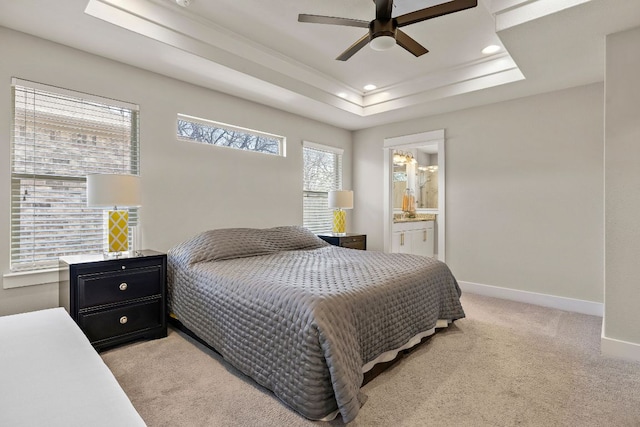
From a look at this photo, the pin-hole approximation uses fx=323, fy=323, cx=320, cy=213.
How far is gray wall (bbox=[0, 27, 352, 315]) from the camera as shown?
8.23 ft

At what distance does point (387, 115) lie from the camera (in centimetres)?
460

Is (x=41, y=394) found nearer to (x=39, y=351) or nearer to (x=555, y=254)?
(x=39, y=351)

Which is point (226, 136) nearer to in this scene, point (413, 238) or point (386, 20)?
point (386, 20)

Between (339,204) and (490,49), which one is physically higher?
(490,49)

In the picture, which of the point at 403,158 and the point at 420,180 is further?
the point at 420,180

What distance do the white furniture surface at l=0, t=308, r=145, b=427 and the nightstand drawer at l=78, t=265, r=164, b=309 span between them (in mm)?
789

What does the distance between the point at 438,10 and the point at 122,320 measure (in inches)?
125

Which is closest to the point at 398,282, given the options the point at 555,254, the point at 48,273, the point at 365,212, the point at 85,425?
the point at 85,425

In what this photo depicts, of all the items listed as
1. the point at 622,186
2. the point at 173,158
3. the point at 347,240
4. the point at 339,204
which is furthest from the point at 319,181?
the point at 622,186

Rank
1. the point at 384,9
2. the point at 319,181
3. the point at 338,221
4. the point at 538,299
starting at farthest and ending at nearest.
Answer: the point at 319,181 < the point at 338,221 < the point at 538,299 < the point at 384,9

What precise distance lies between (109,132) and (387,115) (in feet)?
Result: 11.1

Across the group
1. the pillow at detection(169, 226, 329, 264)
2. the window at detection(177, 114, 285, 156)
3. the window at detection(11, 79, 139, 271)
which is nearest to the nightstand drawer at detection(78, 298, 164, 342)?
the pillow at detection(169, 226, 329, 264)

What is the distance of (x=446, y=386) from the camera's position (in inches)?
A: 79.1

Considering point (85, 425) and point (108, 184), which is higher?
point (108, 184)
